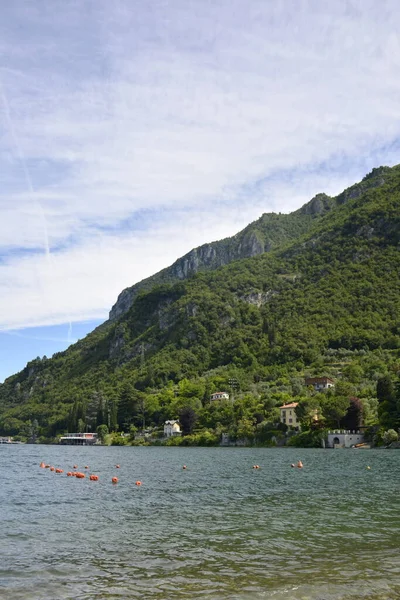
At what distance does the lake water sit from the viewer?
16906mm

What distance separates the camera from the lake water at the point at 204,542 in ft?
55.5

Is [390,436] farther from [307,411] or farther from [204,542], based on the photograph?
[204,542]

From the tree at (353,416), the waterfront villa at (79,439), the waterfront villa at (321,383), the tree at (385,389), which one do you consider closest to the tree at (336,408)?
the tree at (353,416)

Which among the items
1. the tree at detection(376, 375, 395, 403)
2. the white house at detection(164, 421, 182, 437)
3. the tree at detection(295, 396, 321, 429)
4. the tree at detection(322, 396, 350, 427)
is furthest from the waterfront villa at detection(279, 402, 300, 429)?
the white house at detection(164, 421, 182, 437)

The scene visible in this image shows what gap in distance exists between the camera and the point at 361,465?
62.8 m

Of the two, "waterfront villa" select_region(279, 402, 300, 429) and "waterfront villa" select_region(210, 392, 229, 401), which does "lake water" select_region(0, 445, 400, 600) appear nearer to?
"waterfront villa" select_region(279, 402, 300, 429)

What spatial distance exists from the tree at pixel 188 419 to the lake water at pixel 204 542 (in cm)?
10116

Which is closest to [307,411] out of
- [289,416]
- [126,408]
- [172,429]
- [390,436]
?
[289,416]

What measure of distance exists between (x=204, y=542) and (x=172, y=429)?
131 meters

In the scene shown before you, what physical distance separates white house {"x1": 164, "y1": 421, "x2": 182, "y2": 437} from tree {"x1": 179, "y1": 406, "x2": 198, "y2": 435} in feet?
10.7

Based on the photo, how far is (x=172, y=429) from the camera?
498 feet

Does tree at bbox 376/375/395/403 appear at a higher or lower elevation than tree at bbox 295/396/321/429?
higher

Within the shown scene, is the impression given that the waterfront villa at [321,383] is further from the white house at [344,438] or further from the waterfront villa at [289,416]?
the white house at [344,438]

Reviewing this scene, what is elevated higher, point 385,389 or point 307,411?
point 385,389
